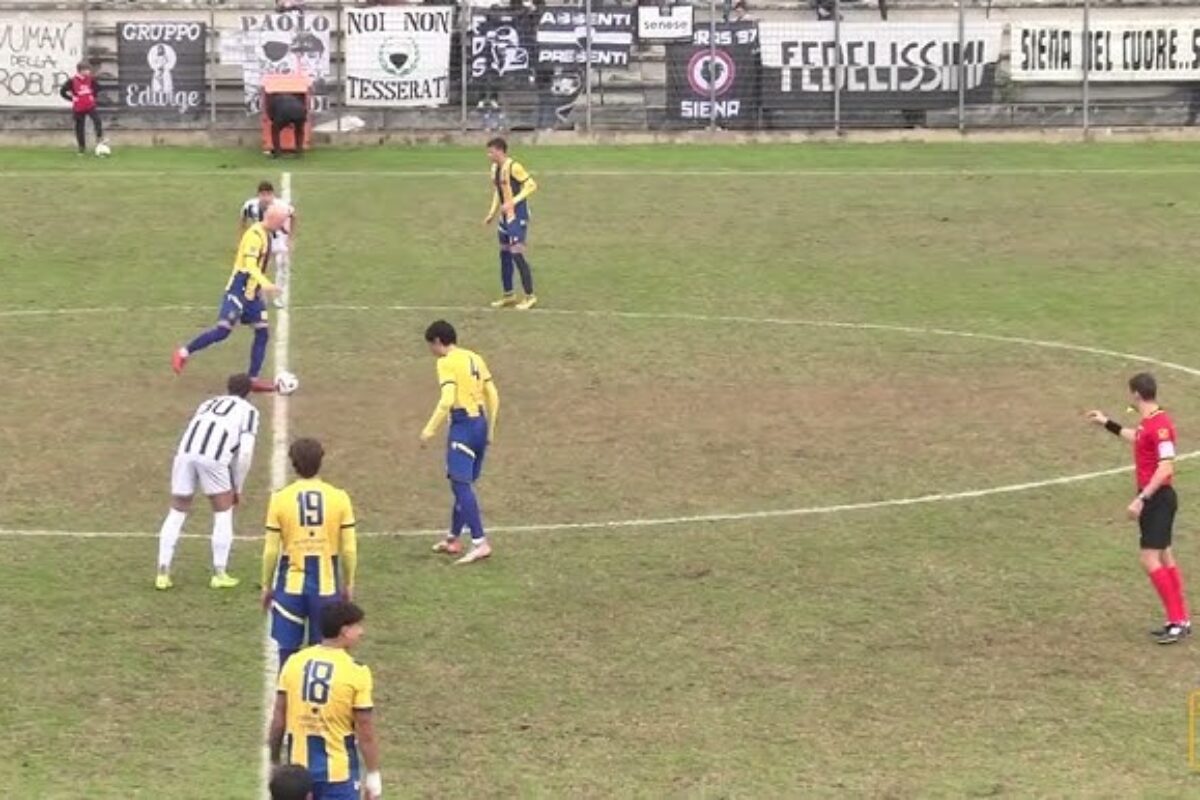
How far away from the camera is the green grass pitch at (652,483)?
54.3 feet

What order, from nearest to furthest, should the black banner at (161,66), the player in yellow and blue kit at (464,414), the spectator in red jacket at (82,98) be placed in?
1. the player in yellow and blue kit at (464,414)
2. the spectator in red jacket at (82,98)
3. the black banner at (161,66)

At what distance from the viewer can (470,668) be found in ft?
59.5

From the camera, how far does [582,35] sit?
50812mm

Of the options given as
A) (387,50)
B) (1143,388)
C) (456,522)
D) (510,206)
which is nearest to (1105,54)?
(387,50)

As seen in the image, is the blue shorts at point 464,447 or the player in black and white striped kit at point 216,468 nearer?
the player in black and white striped kit at point 216,468

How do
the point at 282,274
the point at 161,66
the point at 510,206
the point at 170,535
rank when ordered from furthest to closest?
1. the point at 161,66
2. the point at 282,274
3. the point at 510,206
4. the point at 170,535

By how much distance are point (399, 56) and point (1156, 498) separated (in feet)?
113

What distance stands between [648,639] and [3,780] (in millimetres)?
5536

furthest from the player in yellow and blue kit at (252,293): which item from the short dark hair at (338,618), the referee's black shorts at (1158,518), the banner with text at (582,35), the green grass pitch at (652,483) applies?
the banner with text at (582,35)

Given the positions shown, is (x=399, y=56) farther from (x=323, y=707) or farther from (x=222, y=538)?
(x=323, y=707)

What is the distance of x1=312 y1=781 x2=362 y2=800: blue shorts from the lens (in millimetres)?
13672

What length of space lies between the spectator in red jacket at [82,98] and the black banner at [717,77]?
12.4 meters

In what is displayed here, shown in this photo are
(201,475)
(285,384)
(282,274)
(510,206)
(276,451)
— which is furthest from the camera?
(282,274)

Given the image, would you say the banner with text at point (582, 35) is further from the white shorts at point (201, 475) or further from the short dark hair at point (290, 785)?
the short dark hair at point (290, 785)
